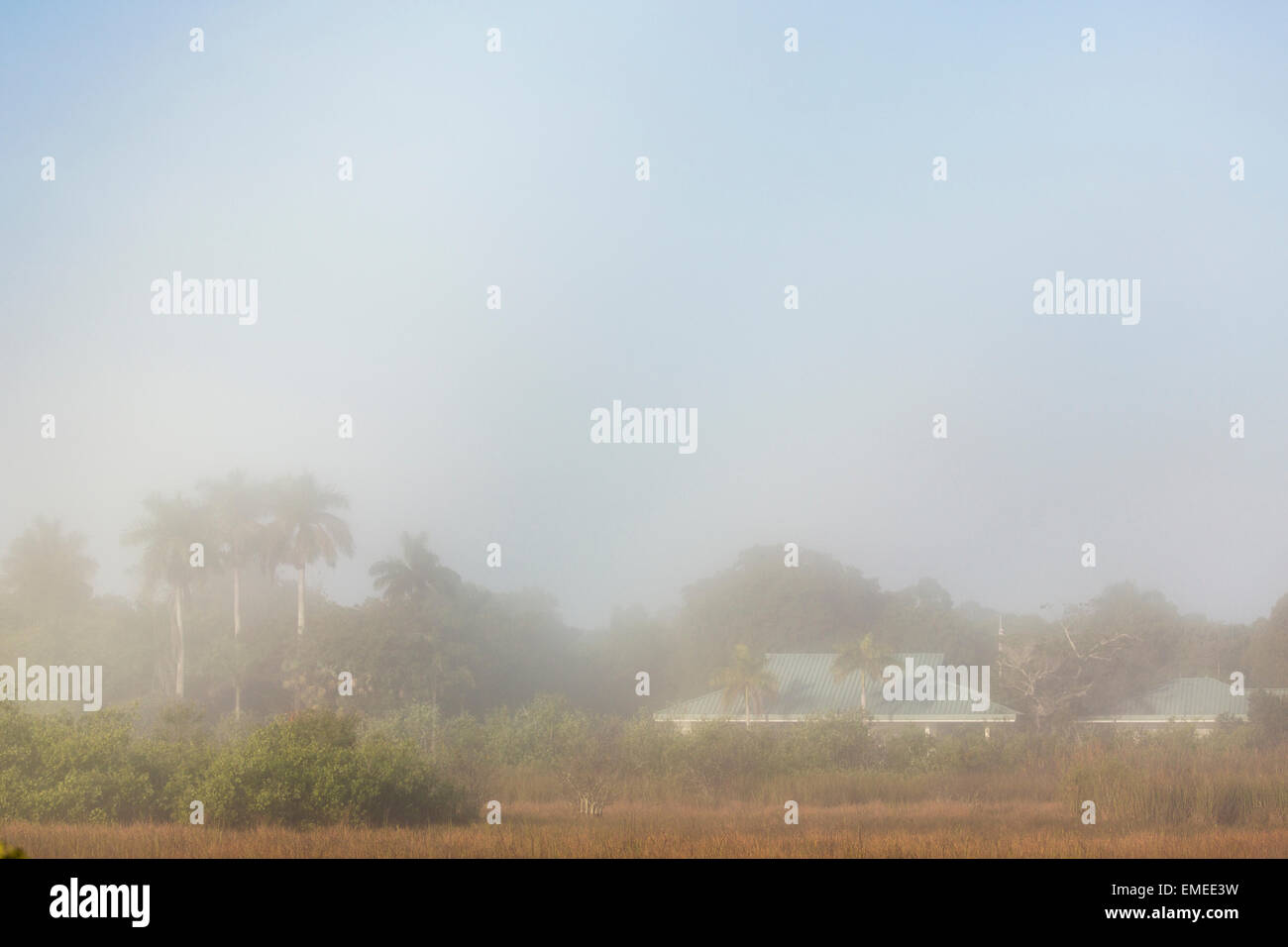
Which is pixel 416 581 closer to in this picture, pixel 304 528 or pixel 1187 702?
pixel 304 528

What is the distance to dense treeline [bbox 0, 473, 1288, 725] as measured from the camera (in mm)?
70062

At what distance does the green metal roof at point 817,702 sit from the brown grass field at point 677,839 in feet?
103

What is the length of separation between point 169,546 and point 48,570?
17507 mm

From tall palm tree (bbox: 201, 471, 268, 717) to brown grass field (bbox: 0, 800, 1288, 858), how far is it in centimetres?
5975

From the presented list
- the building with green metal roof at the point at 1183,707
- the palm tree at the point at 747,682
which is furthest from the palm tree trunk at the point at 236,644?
the building with green metal roof at the point at 1183,707

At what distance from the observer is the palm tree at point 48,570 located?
3691 inches

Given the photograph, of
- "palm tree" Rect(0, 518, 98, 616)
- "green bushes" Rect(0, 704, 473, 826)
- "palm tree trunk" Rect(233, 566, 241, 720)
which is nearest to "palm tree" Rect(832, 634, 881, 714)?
"palm tree trunk" Rect(233, 566, 241, 720)

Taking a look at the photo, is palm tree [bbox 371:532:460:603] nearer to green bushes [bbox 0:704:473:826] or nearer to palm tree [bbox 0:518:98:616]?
palm tree [bbox 0:518:98:616]

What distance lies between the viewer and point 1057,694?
62.1 m

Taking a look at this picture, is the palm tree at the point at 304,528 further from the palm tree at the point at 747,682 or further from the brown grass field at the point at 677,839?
the brown grass field at the point at 677,839

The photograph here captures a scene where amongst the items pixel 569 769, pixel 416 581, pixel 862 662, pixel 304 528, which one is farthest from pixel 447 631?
pixel 569 769

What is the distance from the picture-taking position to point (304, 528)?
276ft
